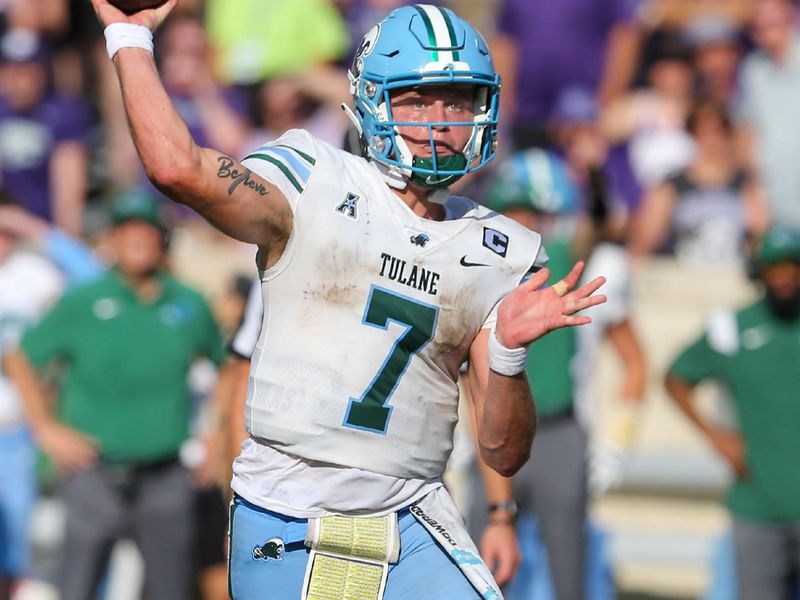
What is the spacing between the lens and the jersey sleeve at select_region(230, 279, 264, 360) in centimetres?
533

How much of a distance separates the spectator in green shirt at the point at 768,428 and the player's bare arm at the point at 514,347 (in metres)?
3.69

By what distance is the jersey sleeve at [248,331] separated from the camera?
5.33 metres

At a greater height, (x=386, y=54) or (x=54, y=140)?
(x=54, y=140)

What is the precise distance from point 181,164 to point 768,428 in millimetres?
4846

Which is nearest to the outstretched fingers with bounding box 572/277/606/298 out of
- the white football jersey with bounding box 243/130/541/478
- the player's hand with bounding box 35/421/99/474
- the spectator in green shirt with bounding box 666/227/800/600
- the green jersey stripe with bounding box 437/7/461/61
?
the white football jersey with bounding box 243/130/541/478

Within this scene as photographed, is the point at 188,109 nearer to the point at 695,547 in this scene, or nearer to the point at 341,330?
the point at 695,547

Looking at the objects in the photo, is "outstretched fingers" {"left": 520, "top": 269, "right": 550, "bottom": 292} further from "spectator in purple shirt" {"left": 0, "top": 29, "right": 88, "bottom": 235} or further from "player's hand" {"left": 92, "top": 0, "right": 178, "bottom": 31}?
"spectator in purple shirt" {"left": 0, "top": 29, "right": 88, "bottom": 235}

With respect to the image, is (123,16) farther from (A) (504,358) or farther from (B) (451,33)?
(A) (504,358)

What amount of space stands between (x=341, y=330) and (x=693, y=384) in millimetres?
4504

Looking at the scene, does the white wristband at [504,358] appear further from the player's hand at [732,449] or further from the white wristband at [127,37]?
the player's hand at [732,449]

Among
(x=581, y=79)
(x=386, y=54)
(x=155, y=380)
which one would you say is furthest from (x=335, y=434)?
(x=581, y=79)

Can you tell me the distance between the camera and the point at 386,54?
13.8 ft

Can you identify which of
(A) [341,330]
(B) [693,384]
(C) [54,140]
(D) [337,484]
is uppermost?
(C) [54,140]

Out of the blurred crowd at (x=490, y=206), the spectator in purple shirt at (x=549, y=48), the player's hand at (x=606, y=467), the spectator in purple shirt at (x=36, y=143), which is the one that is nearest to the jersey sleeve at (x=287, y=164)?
the blurred crowd at (x=490, y=206)
